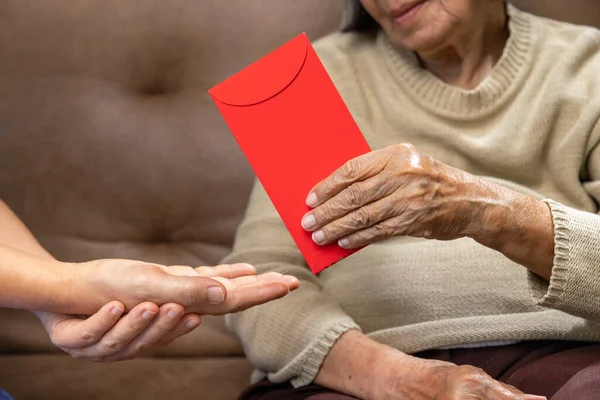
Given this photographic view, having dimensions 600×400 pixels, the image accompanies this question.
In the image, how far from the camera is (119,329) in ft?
2.45

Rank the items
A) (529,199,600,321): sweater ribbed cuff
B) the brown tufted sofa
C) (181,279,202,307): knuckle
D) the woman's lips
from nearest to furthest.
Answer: (181,279,202,307): knuckle < (529,199,600,321): sweater ribbed cuff < the woman's lips < the brown tufted sofa

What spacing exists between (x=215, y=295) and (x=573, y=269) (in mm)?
420

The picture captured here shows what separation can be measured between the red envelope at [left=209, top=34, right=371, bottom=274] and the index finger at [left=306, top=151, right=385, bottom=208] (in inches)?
0.8

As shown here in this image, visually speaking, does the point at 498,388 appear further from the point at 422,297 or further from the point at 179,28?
the point at 179,28

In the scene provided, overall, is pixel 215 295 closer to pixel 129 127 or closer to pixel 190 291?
pixel 190 291

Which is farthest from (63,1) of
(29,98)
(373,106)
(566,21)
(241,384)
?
Result: (566,21)

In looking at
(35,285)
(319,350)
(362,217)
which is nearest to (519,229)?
(362,217)

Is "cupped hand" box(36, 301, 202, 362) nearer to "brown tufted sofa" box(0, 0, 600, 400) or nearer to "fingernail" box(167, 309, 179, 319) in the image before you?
"fingernail" box(167, 309, 179, 319)

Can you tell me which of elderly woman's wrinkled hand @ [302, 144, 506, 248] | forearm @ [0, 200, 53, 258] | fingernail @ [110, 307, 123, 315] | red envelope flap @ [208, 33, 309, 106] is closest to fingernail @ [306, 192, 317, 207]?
elderly woman's wrinkled hand @ [302, 144, 506, 248]

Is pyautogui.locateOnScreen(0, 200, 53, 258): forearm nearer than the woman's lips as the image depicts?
Yes

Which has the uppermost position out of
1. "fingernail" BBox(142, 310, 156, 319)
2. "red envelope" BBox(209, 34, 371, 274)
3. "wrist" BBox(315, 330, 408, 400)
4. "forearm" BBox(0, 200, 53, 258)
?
"red envelope" BBox(209, 34, 371, 274)

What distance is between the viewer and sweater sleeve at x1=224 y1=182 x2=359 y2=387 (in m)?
0.92

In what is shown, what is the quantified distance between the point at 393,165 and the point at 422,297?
0.88 feet

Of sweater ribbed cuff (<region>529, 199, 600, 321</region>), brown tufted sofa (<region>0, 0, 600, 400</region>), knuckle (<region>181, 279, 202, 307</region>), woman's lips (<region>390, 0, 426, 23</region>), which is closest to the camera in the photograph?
knuckle (<region>181, 279, 202, 307</region>)
